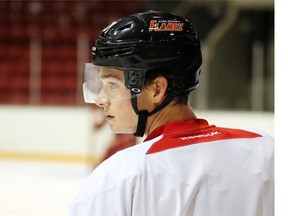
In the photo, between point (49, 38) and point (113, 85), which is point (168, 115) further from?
point (49, 38)

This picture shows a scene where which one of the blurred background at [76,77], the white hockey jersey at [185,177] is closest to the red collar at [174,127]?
the white hockey jersey at [185,177]

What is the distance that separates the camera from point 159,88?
1.17 m

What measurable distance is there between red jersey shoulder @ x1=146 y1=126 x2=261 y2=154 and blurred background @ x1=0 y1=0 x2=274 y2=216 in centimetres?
489

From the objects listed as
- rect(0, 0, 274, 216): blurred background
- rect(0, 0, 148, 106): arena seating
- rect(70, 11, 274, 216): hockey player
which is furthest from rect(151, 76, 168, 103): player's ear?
rect(0, 0, 148, 106): arena seating

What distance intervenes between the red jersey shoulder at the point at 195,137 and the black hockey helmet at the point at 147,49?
0.21 ft

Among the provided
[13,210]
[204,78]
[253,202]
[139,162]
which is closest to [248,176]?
[253,202]

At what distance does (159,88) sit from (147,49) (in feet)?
0.24

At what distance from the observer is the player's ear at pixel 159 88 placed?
1.16m

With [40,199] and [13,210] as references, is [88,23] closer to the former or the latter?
[40,199]

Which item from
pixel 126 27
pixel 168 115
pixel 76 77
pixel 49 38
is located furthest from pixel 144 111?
pixel 49 38

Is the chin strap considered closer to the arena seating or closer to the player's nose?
the player's nose

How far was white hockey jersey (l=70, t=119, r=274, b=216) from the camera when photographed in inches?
41.3

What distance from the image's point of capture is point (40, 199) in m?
4.91

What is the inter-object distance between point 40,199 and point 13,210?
629 millimetres
